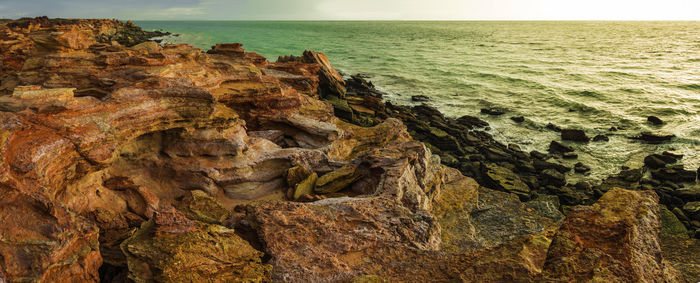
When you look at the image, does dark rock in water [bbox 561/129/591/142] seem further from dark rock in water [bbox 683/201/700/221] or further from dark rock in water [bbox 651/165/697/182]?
dark rock in water [bbox 683/201/700/221]

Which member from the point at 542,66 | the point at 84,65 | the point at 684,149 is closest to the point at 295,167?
the point at 84,65

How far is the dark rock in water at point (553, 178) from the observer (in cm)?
1916

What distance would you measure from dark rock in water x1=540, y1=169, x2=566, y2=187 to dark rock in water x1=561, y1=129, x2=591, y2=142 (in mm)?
7391

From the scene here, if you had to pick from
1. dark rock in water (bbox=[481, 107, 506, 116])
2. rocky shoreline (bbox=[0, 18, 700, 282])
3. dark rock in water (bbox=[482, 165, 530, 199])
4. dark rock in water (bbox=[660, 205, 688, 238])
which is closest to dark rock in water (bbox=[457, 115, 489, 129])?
dark rock in water (bbox=[481, 107, 506, 116])

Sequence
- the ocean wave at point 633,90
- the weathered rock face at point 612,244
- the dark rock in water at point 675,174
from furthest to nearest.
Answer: the ocean wave at point 633,90 → the dark rock in water at point 675,174 → the weathered rock face at point 612,244

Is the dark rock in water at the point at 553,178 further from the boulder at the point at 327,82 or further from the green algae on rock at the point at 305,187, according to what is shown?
the boulder at the point at 327,82

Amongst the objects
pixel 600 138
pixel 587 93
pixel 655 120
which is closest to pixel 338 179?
pixel 600 138

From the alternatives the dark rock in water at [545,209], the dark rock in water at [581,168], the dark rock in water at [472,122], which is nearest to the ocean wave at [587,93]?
the dark rock in water at [472,122]

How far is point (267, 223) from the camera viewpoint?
750 cm

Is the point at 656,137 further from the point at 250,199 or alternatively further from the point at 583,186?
the point at 250,199

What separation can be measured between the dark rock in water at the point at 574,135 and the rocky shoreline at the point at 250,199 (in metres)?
6.57

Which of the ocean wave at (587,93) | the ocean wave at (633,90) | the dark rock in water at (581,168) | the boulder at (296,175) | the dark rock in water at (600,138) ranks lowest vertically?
the dark rock in water at (581,168)

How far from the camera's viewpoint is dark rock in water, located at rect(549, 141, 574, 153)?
2330 centimetres

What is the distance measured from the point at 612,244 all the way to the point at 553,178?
48.4 feet
